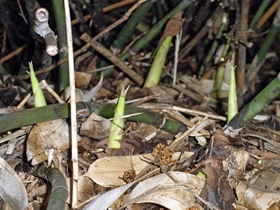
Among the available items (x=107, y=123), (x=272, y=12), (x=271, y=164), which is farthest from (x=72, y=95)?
(x=272, y=12)

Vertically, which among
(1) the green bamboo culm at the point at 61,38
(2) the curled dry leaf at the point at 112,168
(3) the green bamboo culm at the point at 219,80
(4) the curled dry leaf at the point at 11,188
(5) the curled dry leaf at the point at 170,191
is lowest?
(3) the green bamboo culm at the point at 219,80

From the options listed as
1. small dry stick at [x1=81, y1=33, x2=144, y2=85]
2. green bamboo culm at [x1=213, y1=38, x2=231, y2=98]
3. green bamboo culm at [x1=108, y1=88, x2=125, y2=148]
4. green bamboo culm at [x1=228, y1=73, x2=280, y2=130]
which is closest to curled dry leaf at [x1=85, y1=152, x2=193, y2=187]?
green bamboo culm at [x1=108, y1=88, x2=125, y2=148]

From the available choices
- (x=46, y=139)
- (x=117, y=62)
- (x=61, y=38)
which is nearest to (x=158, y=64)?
(x=117, y=62)

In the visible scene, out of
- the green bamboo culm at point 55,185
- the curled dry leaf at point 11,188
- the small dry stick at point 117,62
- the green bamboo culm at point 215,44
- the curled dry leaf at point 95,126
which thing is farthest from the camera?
the green bamboo culm at point 215,44

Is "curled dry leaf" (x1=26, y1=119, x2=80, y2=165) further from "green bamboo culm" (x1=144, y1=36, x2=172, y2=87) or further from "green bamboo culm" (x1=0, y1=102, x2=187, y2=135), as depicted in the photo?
"green bamboo culm" (x1=144, y1=36, x2=172, y2=87)

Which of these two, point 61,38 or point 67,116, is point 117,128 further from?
point 61,38

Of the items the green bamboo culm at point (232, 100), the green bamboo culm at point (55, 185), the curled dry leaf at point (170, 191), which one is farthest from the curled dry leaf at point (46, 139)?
the green bamboo culm at point (232, 100)

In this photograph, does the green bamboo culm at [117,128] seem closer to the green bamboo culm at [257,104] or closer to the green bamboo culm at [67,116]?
the green bamboo culm at [67,116]
